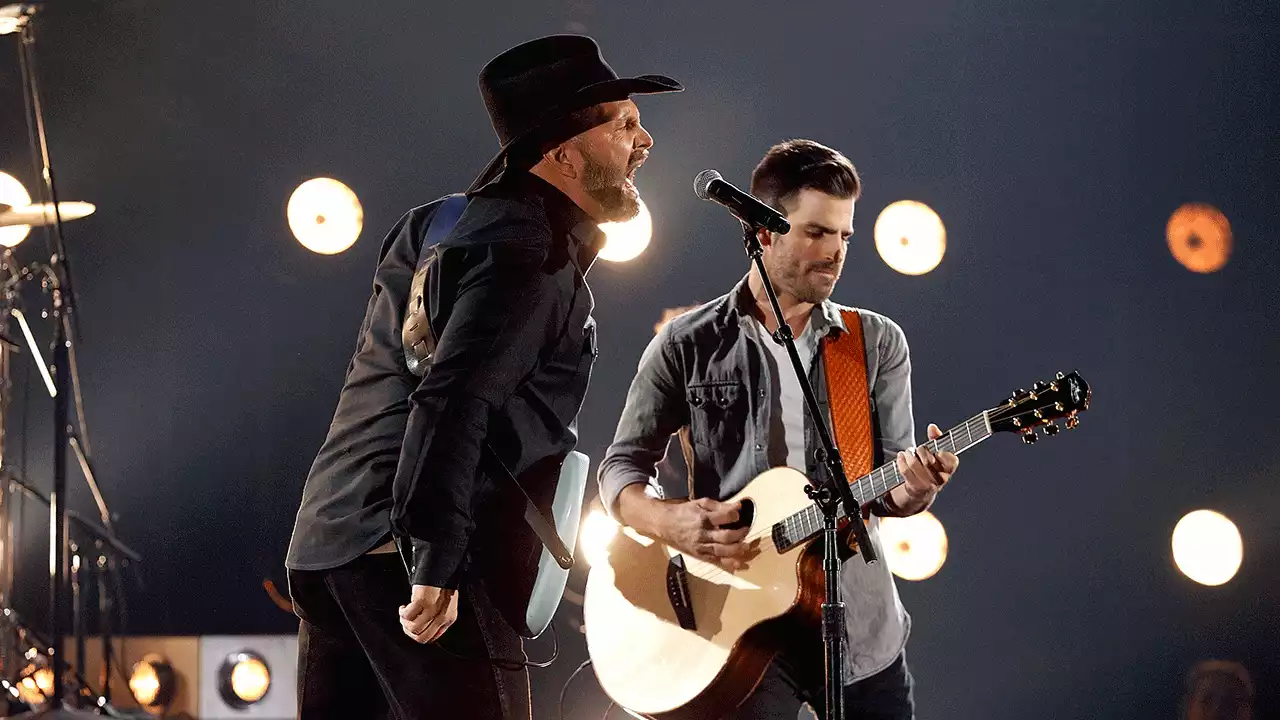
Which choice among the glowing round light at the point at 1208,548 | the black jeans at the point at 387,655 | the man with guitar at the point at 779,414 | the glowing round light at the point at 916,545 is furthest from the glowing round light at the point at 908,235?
the black jeans at the point at 387,655

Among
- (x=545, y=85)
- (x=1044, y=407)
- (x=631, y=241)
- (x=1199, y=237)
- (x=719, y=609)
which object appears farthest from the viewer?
(x=631, y=241)

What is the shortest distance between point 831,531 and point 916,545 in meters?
3.33

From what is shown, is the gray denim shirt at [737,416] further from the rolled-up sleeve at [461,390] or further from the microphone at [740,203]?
the rolled-up sleeve at [461,390]

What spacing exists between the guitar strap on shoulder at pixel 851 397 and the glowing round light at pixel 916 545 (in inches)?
87.4

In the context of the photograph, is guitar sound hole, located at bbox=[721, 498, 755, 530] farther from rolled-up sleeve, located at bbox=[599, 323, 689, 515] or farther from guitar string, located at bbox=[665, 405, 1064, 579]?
rolled-up sleeve, located at bbox=[599, 323, 689, 515]

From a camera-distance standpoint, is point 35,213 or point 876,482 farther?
point 35,213

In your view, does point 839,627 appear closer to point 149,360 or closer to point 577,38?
point 577,38

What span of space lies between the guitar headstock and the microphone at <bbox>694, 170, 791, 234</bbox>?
705mm

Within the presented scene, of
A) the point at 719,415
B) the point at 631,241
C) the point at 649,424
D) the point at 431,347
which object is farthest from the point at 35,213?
the point at 431,347

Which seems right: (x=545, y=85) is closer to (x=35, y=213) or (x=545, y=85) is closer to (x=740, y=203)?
(x=740, y=203)

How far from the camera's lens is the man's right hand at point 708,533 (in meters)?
3.34

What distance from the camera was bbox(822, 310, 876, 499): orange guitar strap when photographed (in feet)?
11.1

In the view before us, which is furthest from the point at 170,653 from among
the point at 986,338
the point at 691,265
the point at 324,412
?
the point at 986,338

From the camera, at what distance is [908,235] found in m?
5.58
